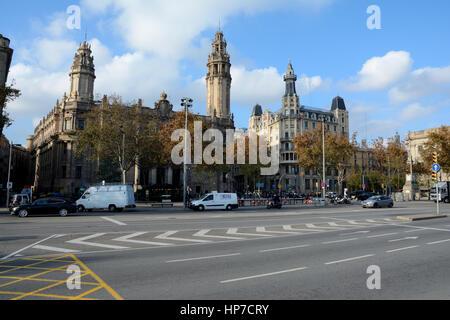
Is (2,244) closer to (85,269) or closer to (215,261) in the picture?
(85,269)

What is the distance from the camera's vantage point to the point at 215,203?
3173cm

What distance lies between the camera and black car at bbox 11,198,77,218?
23.4m

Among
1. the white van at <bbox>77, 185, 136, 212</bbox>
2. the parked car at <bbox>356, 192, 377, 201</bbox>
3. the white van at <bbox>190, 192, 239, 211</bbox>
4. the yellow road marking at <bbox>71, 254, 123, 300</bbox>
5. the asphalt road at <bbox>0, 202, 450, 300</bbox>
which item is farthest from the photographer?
the parked car at <bbox>356, 192, 377, 201</bbox>

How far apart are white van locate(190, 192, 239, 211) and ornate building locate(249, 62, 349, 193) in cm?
4889

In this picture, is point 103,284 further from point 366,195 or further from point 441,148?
point 441,148

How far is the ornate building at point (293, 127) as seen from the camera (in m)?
84.1

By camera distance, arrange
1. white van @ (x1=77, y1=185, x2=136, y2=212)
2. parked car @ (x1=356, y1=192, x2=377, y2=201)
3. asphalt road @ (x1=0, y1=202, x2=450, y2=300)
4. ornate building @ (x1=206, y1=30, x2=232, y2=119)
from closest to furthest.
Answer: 1. asphalt road @ (x1=0, y1=202, x2=450, y2=300)
2. white van @ (x1=77, y1=185, x2=136, y2=212)
3. parked car @ (x1=356, y1=192, x2=377, y2=201)
4. ornate building @ (x1=206, y1=30, x2=232, y2=119)

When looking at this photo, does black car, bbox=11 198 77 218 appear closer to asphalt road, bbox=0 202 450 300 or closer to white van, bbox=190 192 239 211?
asphalt road, bbox=0 202 450 300

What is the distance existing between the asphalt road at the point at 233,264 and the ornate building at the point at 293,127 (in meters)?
67.4

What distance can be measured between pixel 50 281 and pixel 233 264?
14.3 ft

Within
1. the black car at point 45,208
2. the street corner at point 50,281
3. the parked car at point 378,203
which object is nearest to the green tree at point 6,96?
the black car at point 45,208

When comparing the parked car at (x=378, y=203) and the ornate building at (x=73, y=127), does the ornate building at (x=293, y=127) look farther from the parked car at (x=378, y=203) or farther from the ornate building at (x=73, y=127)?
the ornate building at (x=73, y=127)

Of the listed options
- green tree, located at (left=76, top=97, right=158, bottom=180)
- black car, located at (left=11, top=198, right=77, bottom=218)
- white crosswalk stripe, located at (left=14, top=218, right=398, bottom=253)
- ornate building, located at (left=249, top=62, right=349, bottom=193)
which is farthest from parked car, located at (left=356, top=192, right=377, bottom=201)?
black car, located at (left=11, top=198, right=77, bottom=218)
